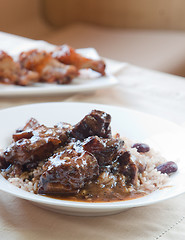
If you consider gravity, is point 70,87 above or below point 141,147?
above

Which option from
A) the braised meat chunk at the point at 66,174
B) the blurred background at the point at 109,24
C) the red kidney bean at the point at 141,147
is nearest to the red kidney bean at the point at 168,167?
the red kidney bean at the point at 141,147

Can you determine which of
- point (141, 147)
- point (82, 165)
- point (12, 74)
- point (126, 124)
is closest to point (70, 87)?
point (12, 74)

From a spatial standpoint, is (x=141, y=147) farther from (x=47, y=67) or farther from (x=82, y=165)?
(x=47, y=67)

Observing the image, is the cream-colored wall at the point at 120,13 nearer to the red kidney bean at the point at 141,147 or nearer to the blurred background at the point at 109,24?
the blurred background at the point at 109,24

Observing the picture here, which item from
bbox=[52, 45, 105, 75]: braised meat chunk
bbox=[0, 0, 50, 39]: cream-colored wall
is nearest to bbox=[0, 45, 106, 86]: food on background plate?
bbox=[52, 45, 105, 75]: braised meat chunk

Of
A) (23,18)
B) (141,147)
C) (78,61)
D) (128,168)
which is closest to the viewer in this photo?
(128,168)
